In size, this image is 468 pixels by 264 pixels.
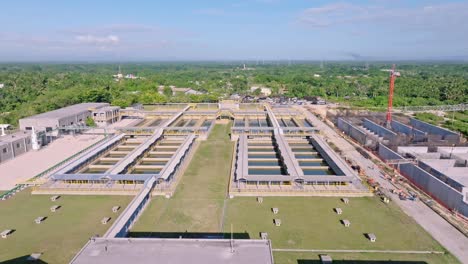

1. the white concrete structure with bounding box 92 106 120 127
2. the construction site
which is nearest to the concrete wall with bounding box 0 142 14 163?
the white concrete structure with bounding box 92 106 120 127

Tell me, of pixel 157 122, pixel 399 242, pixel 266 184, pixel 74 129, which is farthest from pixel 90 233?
pixel 157 122

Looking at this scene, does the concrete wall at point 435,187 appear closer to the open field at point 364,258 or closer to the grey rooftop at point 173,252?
the open field at point 364,258

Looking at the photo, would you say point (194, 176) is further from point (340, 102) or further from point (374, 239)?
point (340, 102)

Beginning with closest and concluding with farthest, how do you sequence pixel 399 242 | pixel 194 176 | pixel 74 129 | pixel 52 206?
pixel 399 242
pixel 52 206
pixel 194 176
pixel 74 129

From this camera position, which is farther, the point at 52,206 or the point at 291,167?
the point at 291,167

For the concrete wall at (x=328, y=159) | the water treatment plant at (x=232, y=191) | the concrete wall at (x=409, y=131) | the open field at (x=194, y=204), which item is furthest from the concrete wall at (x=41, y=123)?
the concrete wall at (x=409, y=131)

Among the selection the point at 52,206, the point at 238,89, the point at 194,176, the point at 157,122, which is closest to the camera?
the point at 52,206

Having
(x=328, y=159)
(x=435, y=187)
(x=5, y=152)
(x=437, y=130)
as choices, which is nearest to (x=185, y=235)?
(x=328, y=159)

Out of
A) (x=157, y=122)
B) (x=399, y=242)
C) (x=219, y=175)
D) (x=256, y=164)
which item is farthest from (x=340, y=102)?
(x=399, y=242)
